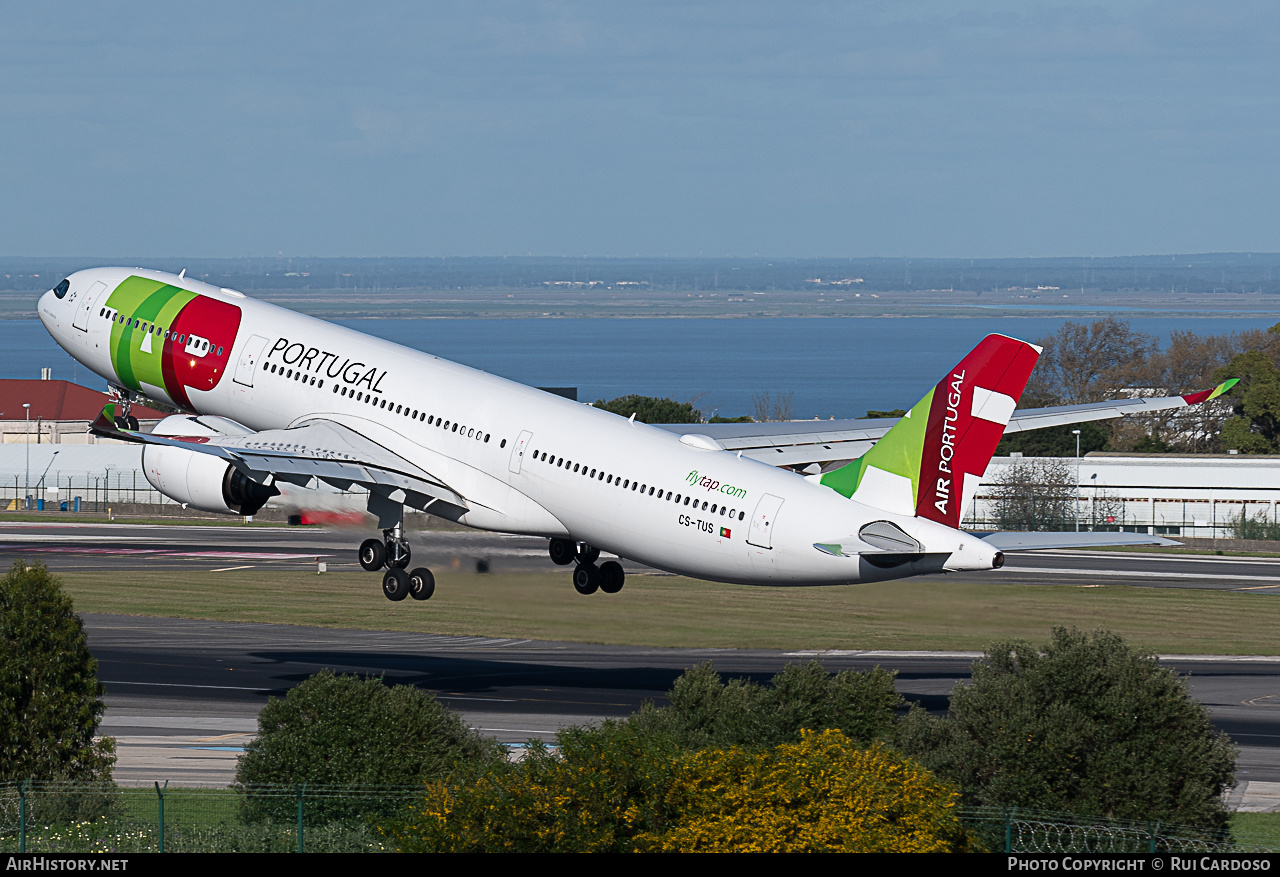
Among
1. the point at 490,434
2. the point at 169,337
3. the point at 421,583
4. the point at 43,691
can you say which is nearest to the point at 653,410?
the point at 169,337

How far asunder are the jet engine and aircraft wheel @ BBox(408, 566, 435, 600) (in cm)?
478

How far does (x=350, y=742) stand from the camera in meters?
36.0

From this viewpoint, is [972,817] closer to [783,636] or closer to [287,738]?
[287,738]

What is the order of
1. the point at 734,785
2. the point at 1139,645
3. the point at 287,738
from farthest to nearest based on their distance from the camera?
the point at 1139,645 < the point at 287,738 < the point at 734,785

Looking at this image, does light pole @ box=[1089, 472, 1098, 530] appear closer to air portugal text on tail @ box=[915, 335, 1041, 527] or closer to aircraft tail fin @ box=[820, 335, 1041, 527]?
aircraft tail fin @ box=[820, 335, 1041, 527]

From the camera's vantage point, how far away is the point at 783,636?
71750 mm

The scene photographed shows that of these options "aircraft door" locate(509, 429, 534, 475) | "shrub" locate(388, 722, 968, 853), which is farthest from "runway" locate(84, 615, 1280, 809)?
"shrub" locate(388, 722, 968, 853)

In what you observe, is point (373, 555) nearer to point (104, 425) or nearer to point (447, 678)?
point (104, 425)

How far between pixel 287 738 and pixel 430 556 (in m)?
15.5

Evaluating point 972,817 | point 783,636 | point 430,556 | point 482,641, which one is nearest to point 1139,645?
point 783,636

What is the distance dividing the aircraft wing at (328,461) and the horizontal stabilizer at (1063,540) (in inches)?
658

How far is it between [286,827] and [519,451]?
50.0 feet

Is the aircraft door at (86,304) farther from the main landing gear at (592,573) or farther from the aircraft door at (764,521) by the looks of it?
the aircraft door at (764,521)

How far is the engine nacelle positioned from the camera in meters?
48.6
